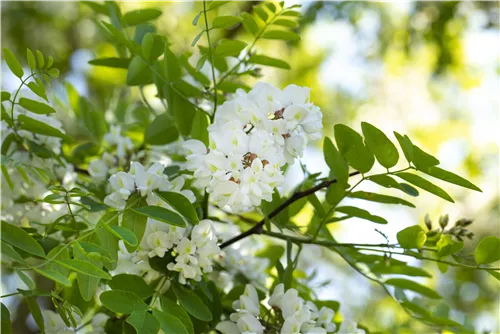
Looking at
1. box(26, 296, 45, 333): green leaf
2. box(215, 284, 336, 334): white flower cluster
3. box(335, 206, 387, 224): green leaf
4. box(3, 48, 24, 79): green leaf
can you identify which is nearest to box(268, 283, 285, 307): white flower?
box(215, 284, 336, 334): white flower cluster

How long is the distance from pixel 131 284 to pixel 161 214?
3.5 inches

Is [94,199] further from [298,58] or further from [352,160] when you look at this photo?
[298,58]

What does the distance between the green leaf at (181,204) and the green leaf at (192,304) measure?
81 mm

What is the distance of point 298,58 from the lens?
2.03 meters

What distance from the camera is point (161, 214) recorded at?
51cm

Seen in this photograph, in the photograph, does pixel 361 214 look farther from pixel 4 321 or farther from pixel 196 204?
pixel 4 321

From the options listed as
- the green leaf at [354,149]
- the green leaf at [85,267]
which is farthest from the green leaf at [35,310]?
the green leaf at [354,149]

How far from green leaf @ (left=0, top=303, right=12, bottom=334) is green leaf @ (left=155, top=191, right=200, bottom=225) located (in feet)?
0.52

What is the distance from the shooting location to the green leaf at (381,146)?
55 cm

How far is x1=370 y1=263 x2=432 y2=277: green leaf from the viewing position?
0.65m

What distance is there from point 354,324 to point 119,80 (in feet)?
3.70

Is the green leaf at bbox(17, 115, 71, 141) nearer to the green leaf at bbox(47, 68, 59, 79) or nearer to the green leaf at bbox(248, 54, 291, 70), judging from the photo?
the green leaf at bbox(47, 68, 59, 79)

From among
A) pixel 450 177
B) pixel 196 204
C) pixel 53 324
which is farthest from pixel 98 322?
pixel 450 177

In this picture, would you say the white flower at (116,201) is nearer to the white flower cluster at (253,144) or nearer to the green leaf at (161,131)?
the white flower cluster at (253,144)
